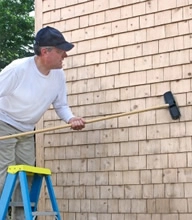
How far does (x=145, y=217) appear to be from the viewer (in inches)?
172

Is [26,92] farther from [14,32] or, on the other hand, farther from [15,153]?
[14,32]

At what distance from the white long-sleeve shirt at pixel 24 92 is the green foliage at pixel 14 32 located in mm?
16452

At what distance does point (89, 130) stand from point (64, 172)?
0.49 metres

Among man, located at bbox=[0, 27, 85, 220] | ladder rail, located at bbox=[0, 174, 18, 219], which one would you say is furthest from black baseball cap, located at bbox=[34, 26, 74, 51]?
ladder rail, located at bbox=[0, 174, 18, 219]

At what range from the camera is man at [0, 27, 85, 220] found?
13.2 feet

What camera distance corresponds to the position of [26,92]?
406cm

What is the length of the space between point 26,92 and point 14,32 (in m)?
17.2

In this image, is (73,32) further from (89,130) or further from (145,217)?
(145,217)

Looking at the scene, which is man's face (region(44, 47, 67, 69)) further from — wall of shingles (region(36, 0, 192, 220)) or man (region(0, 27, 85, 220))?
wall of shingles (region(36, 0, 192, 220))

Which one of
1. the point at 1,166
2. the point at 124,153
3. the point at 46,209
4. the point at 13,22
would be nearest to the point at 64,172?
the point at 46,209

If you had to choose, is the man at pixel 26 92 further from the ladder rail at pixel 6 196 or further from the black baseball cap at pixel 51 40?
the ladder rail at pixel 6 196

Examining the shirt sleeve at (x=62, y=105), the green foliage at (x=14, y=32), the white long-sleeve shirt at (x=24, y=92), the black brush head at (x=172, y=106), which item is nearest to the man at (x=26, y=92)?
the white long-sleeve shirt at (x=24, y=92)

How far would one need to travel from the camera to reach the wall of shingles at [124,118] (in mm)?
4258

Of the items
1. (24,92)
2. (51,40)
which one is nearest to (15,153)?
(24,92)
